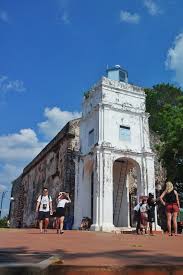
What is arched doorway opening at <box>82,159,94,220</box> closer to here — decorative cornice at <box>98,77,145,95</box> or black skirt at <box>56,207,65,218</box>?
decorative cornice at <box>98,77,145,95</box>

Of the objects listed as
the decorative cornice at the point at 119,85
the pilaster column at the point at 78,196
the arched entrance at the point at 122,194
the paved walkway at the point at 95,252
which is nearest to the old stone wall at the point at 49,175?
the pilaster column at the point at 78,196

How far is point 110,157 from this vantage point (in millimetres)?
18469

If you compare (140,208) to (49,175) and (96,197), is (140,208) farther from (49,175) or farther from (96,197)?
(49,175)

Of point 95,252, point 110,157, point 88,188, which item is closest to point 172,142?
point 110,157

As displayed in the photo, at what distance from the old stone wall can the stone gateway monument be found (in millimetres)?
189

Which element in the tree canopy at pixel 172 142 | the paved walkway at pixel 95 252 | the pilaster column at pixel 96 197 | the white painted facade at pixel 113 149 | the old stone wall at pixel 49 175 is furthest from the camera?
the old stone wall at pixel 49 175

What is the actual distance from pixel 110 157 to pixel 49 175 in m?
9.37

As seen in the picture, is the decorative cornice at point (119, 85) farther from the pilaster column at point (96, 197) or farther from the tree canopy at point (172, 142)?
the pilaster column at point (96, 197)

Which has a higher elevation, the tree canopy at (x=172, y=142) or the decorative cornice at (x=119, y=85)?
the decorative cornice at (x=119, y=85)

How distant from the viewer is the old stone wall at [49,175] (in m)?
23.1

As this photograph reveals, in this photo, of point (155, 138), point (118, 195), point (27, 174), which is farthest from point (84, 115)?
point (27, 174)

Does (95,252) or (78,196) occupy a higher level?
(78,196)

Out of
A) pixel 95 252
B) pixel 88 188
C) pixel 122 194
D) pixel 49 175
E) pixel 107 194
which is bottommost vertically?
pixel 95 252

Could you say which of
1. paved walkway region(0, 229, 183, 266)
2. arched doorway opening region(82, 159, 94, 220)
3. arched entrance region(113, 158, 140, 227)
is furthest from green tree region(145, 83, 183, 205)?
paved walkway region(0, 229, 183, 266)
